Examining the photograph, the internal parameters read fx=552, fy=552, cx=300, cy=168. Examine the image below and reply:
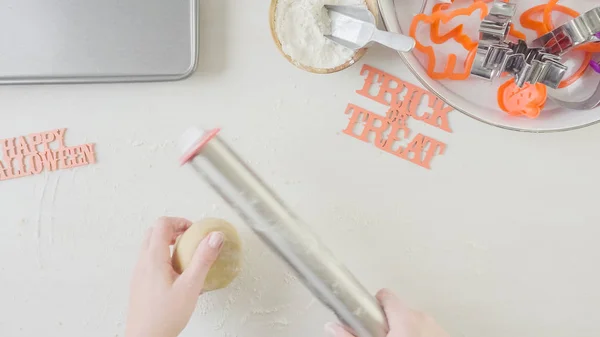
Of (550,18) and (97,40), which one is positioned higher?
(550,18)

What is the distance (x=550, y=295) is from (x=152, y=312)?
0.47 m

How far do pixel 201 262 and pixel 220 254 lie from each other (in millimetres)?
42

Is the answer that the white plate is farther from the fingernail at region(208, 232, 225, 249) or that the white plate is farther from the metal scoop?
the fingernail at region(208, 232, 225, 249)

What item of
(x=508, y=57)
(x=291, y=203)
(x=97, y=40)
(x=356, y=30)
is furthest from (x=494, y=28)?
(x=97, y=40)

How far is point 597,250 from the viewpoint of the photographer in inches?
26.5

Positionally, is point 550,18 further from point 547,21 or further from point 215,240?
point 215,240

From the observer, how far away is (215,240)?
552mm

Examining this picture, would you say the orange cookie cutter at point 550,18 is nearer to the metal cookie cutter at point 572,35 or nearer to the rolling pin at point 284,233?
the metal cookie cutter at point 572,35

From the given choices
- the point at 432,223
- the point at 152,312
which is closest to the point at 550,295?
the point at 432,223

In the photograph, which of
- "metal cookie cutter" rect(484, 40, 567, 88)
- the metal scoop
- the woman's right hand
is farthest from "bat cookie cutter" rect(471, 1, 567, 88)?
the woman's right hand

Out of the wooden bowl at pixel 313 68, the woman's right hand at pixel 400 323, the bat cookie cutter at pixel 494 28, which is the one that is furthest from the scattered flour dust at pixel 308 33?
the woman's right hand at pixel 400 323

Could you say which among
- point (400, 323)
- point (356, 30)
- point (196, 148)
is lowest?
point (400, 323)

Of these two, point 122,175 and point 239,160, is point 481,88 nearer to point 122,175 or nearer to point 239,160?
point 239,160

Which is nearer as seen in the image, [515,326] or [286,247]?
[286,247]
